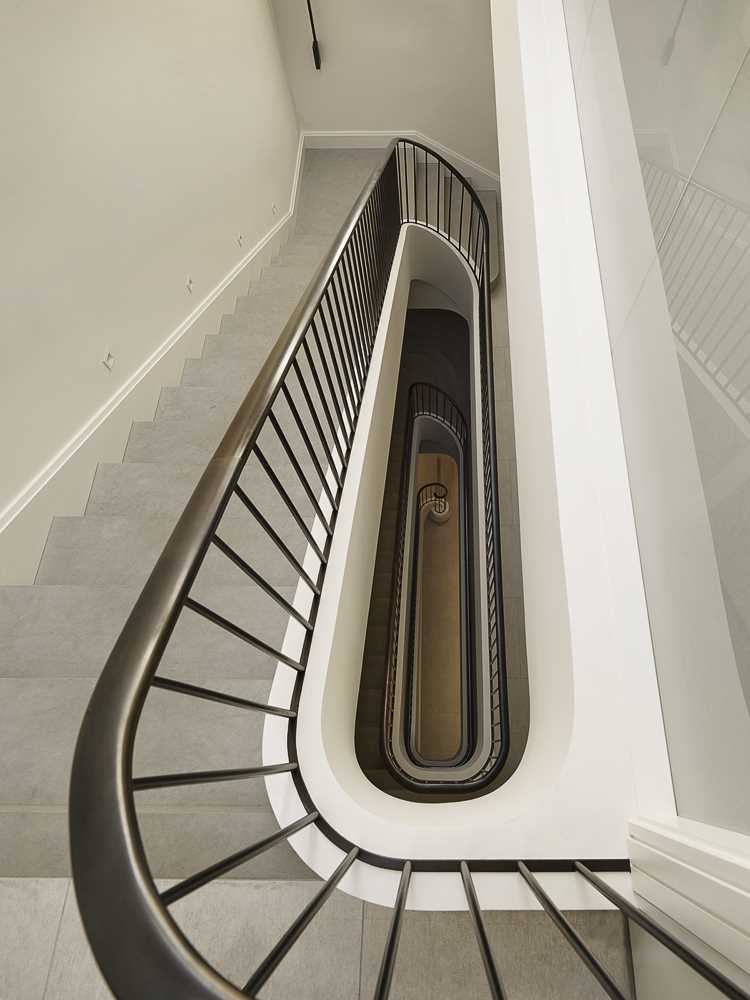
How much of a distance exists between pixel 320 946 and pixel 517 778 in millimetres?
732

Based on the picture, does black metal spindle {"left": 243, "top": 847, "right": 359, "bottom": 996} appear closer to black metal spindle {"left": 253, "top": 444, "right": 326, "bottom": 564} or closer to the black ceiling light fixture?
black metal spindle {"left": 253, "top": 444, "right": 326, "bottom": 564}

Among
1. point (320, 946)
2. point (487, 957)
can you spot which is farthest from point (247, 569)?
point (320, 946)

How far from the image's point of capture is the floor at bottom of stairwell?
146 centimetres

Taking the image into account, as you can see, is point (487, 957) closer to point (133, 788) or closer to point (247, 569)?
point (133, 788)

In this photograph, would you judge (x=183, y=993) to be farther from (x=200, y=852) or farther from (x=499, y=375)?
(x=499, y=375)

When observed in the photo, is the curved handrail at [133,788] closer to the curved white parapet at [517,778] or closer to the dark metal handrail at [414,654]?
the curved white parapet at [517,778]

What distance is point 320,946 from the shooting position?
1.52 metres

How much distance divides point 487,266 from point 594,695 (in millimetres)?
5157

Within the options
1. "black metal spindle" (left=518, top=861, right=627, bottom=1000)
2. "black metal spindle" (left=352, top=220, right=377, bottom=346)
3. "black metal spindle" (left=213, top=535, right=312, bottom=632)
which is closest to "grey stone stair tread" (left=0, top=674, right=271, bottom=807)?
"black metal spindle" (left=213, top=535, right=312, bottom=632)

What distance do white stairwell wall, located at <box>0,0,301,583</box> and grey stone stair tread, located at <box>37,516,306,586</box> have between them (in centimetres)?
10

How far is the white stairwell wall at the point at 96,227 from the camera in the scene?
244cm

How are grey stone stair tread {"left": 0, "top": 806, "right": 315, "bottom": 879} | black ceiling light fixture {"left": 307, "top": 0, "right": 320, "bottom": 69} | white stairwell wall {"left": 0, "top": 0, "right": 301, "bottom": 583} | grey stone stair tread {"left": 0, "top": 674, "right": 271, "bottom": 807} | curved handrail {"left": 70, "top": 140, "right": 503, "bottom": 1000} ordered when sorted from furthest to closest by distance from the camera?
black ceiling light fixture {"left": 307, "top": 0, "right": 320, "bottom": 69}, white stairwell wall {"left": 0, "top": 0, "right": 301, "bottom": 583}, grey stone stair tread {"left": 0, "top": 674, "right": 271, "bottom": 807}, grey stone stair tread {"left": 0, "top": 806, "right": 315, "bottom": 879}, curved handrail {"left": 70, "top": 140, "right": 503, "bottom": 1000}

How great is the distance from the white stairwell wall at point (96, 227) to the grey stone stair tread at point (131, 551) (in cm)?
10

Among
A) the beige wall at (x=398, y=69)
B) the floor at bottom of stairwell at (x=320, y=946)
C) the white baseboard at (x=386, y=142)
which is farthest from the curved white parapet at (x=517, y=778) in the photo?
the white baseboard at (x=386, y=142)
